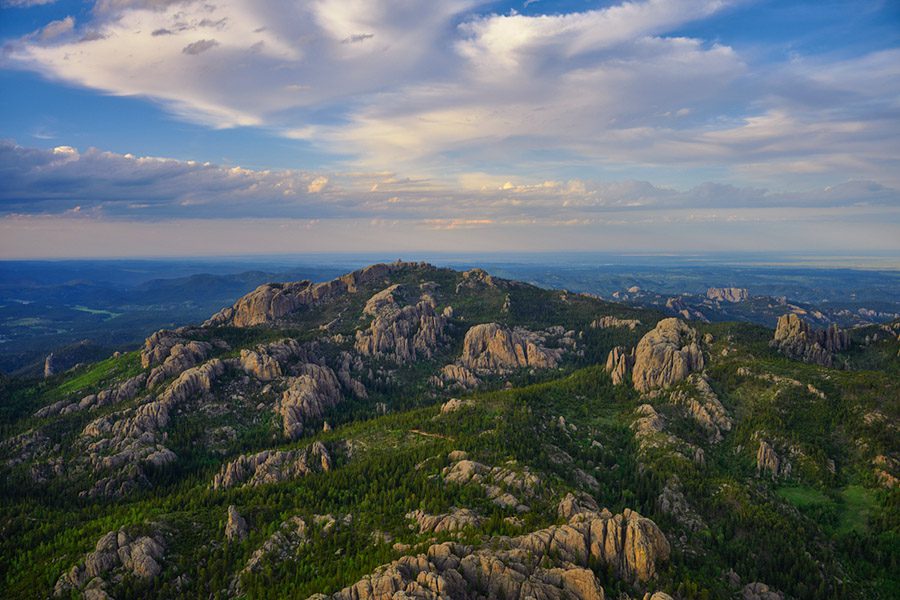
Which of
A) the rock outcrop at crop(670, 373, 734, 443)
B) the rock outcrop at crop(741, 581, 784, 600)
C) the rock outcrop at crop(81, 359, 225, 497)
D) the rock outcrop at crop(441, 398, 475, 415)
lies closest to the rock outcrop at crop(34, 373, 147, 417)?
the rock outcrop at crop(81, 359, 225, 497)

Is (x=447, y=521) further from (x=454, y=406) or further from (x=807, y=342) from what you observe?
(x=807, y=342)

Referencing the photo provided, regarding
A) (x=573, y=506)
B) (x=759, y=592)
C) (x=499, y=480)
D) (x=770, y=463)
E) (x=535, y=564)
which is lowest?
(x=759, y=592)

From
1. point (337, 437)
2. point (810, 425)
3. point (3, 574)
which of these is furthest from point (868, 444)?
point (3, 574)

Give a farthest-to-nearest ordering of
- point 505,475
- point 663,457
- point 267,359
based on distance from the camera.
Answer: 1. point 267,359
2. point 663,457
3. point 505,475

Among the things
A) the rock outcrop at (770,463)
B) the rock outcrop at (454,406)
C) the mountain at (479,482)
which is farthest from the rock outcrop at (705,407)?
the rock outcrop at (454,406)

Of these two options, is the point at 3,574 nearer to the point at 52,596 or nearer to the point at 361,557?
the point at 52,596

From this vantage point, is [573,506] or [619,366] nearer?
[573,506]

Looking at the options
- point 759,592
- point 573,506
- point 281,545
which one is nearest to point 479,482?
point 573,506

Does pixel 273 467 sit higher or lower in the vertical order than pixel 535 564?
lower
